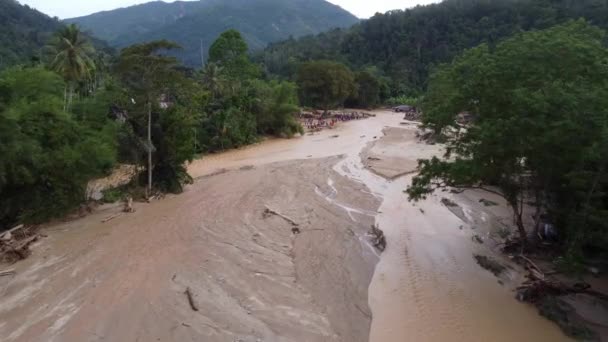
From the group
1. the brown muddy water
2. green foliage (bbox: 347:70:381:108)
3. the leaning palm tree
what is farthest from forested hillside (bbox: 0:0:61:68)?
green foliage (bbox: 347:70:381:108)

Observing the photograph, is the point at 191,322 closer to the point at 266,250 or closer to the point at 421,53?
the point at 266,250

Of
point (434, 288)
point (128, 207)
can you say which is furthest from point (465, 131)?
point (128, 207)

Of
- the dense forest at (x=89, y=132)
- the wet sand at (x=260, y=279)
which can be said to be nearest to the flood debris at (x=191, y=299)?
the wet sand at (x=260, y=279)

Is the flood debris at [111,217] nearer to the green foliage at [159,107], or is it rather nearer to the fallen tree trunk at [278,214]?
the green foliage at [159,107]

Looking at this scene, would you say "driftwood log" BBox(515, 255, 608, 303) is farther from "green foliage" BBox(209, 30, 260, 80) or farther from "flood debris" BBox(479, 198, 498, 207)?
"green foliage" BBox(209, 30, 260, 80)

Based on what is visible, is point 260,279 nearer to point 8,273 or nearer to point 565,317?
point 8,273

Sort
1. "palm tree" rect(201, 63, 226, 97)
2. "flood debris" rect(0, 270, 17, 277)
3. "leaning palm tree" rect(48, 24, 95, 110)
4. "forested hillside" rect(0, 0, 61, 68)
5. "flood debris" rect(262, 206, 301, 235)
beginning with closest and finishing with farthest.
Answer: "flood debris" rect(0, 270, 17, 277) < "flood debris" rect(262, 206, 301, 235) < "leaning palm tree" rect(48, 24, 95, 110) < "palm tree" rect(201, 63, 226, 97) < "forested hillside" rect(0, 0, 61, 68)

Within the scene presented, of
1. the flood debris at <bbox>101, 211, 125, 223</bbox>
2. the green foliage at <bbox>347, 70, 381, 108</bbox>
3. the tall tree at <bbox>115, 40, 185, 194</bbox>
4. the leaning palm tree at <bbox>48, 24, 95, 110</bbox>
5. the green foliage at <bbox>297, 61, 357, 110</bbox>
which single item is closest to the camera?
the flood debris at <bbox>101, 211, 125, 223</bbox>
